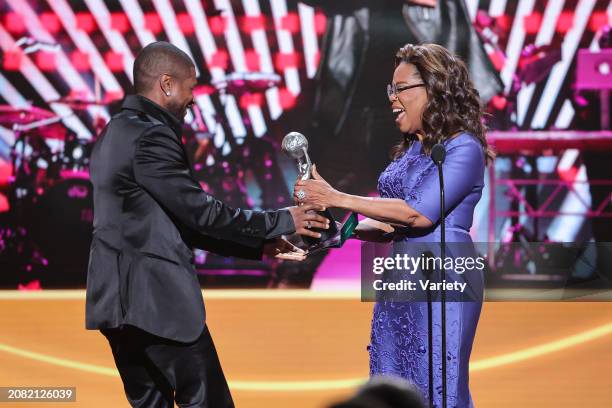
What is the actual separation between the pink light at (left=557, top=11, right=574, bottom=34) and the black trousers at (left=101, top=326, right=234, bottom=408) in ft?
12.9

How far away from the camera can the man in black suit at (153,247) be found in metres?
2.13

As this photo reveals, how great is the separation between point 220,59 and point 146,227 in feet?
10.9

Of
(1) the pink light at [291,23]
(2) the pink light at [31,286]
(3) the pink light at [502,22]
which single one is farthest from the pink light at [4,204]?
(3) the pink light at [502,22]

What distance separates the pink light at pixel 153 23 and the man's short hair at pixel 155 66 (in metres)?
3.18

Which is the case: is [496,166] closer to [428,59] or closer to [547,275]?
[547,275]

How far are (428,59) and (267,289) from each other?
2.94m

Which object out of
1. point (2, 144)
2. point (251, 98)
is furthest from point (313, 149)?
point (2, 144)

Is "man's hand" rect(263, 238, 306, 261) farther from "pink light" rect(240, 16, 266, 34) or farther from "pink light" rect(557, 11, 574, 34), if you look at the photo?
"pink light" rect(557, 11, 574, 34)

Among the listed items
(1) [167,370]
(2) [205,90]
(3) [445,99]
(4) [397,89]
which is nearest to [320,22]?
(2) [205,90]

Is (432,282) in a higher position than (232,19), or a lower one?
lower

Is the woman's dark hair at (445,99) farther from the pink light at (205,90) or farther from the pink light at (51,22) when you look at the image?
the pink light at (51,22)

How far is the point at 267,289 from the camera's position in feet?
17.4

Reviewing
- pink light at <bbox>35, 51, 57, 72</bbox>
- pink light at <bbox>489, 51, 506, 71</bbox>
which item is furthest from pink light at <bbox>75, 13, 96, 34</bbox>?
pink light at <bbox>489, 51, 506, 71</bbox>

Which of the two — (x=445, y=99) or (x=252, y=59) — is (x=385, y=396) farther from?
(x=252, y=59)
